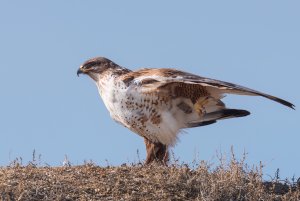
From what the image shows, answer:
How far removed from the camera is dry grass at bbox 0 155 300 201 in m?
8.59

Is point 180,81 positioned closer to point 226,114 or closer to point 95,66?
point 226,114

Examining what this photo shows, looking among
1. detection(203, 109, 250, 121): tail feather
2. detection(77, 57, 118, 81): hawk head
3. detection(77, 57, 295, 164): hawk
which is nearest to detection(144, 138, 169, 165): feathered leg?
detection(77, 57, 295, 164): hawk

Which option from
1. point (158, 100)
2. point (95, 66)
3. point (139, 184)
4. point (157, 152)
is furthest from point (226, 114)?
point (139, 184)

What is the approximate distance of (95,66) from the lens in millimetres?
11531

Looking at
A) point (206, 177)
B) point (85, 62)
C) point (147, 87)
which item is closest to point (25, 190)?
point (206, 177)

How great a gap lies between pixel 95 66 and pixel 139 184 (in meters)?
3.09

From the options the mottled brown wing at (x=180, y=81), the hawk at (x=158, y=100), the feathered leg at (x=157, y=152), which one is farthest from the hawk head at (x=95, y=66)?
the feathered leg at (x=157, y=152)

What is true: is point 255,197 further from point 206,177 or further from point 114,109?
point 114,109

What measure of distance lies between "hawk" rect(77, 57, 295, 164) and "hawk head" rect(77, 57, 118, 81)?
8 cm

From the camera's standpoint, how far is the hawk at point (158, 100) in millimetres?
10633

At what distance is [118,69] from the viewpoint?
11.4 meters

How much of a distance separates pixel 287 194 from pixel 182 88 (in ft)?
7.86

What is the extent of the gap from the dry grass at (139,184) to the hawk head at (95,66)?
228 centimetres

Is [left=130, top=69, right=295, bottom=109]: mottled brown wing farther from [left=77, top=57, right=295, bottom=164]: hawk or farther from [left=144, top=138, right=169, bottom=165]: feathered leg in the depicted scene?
[left=144, top=138, right=169, bottom=165]: feathered leg
